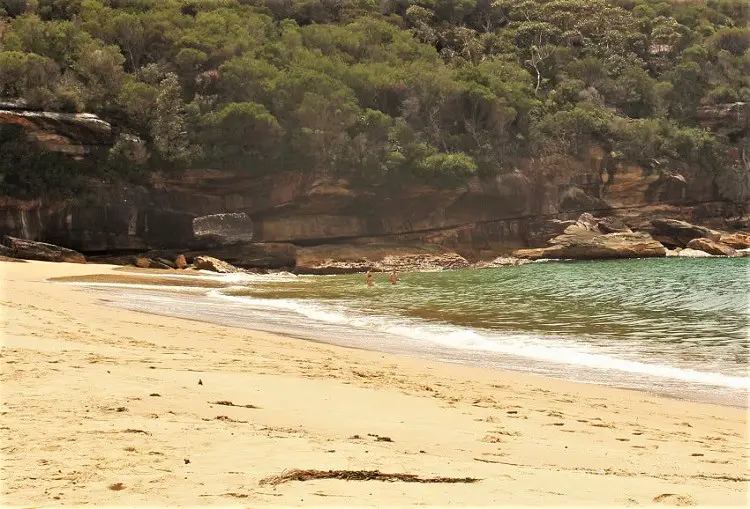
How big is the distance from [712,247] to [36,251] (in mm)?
36434

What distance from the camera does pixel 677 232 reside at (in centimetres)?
4906

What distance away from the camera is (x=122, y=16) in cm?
4394

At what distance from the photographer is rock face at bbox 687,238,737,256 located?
4562cm

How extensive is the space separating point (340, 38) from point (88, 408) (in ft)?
163

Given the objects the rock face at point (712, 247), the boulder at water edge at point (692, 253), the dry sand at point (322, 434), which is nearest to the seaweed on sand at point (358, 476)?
the dry sand at point (322, 434)

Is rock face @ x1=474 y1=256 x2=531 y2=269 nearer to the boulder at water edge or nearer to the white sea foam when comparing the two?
the boulder at water edge

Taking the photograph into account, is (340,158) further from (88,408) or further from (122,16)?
(88,408)

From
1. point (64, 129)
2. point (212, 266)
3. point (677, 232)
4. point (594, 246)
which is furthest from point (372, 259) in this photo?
point (677, 232)

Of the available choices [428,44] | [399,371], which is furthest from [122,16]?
[399,371]

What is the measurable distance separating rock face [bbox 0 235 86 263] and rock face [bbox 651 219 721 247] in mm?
34594

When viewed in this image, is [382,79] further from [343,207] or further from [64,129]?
[64,129]

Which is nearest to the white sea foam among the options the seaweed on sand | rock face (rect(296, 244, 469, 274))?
the seaweed on sand

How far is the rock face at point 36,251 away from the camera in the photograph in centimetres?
3359

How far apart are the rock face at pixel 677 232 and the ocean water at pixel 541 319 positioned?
20.6 m
